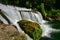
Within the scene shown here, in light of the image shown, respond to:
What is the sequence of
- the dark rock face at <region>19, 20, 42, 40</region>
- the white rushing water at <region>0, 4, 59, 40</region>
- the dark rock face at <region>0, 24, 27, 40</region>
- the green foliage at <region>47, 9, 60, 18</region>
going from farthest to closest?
1. the green foliage at <region>47, 9, 60, 18</region>
2. the white rushing water at <region>0, 4, 59, 40</region>
3. the dark rock face at <region>19, 20, 42, 40</region>
4. the dark rock face at <region>0, 24, 27, 40</region>

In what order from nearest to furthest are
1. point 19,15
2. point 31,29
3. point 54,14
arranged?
1. point 31,29
2. point 19,15
3. point 54,14

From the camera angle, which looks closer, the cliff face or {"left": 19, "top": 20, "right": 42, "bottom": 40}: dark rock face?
the cliff face

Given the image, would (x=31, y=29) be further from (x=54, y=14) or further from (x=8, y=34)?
(x=54, y=14)

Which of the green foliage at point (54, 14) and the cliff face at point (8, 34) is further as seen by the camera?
the green foliage at point (54, 14)

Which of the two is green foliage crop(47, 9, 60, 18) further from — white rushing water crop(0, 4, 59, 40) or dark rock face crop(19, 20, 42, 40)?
dark rock face crop(19, 20, 42, 40)

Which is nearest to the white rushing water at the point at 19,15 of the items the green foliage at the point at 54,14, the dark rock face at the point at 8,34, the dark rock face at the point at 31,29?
the dark rock face at the point at 31,29

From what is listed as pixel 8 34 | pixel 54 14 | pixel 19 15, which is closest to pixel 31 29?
pixel 8 34

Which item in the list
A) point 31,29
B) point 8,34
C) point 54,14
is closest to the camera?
point 8,34

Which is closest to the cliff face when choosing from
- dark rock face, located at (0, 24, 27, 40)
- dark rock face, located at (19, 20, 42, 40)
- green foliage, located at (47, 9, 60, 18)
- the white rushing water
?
dark rock face, located at (0, 24, 27, 40)

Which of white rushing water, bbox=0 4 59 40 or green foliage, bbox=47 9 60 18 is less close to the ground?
white rushing water, bbox=0 4 59 40

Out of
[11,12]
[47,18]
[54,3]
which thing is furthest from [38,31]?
[54,3]

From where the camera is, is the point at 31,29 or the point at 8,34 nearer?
the point at 8,34

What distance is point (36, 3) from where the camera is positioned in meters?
33.5

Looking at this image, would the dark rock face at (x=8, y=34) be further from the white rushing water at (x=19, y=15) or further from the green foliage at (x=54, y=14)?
the green foliage at (x=54, y=14)
